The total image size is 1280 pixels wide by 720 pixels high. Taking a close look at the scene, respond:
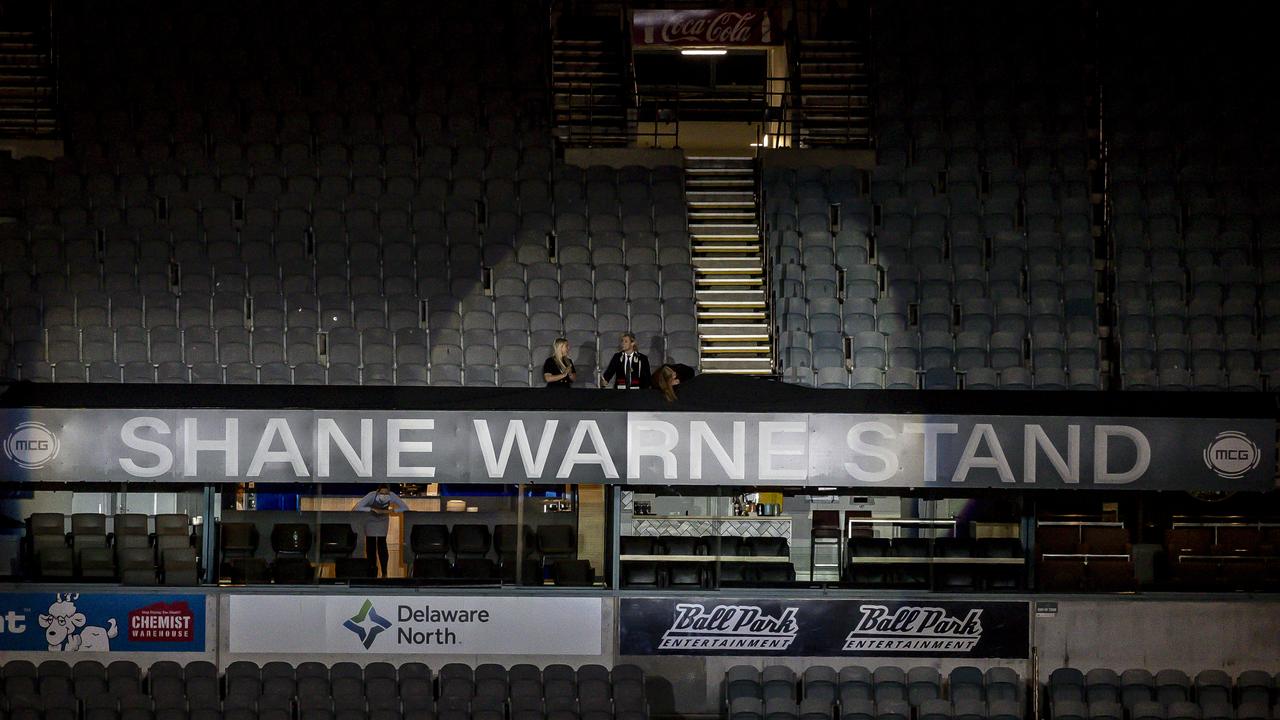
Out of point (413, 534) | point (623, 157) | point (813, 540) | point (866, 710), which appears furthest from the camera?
point (623, 157)

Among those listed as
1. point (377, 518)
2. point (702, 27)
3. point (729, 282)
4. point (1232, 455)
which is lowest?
point (377, 518)

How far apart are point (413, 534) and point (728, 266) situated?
7.04 m

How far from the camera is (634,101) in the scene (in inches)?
990

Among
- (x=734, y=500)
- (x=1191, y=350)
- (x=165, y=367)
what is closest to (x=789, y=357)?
(x=734, y=500)

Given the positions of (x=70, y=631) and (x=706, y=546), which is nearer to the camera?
(x=70, y=631)

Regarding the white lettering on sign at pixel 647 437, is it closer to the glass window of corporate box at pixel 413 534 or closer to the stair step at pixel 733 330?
the glass window of corporate box at pixel 413 534

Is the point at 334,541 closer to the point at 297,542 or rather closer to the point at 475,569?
the point at 297,542

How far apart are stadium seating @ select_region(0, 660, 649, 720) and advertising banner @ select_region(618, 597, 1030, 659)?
2.93 feet

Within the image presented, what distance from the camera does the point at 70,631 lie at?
16.5 meters

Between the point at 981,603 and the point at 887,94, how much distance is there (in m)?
9.77

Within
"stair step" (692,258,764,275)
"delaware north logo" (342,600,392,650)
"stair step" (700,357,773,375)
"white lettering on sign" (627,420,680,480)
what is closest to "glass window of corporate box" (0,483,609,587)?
"delaware north logo" (342,600,392,650)

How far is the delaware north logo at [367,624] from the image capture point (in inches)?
660

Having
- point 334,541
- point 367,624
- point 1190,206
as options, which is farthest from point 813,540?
point 1190,206

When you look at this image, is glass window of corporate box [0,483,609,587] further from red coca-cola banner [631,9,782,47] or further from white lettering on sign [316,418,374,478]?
red coca-cola banner [631,9,782,47]
